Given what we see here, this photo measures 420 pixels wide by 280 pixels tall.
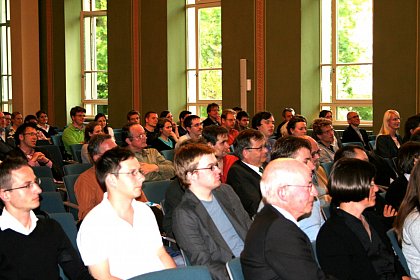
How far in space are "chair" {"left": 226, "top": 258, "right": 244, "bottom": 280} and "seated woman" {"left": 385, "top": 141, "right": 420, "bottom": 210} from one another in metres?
2.36

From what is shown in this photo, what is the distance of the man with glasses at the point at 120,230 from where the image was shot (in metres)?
3.38

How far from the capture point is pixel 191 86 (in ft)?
47.3

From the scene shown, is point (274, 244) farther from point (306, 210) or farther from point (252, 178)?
point (252, 178)

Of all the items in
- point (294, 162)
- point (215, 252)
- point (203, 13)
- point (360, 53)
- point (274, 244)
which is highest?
point (203, 13)

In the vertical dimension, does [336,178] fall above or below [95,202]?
above

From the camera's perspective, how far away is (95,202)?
4.98 m

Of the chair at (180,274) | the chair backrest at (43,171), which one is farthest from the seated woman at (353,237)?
the chair backrest at (43,171)

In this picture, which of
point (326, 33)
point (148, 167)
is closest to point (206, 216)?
point (148, 167)

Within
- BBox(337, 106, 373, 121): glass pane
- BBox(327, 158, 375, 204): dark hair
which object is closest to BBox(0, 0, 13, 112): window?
BBox(337, 106, 373, 121): glass pane

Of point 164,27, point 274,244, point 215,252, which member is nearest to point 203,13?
point 164,27

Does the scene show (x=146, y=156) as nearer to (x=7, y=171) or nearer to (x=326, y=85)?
(x=7, y=171)

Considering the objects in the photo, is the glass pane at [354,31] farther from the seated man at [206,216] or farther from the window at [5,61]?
the window at [5,61]

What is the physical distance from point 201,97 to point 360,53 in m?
3.67

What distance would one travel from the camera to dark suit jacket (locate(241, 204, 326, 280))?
9.44 ft
